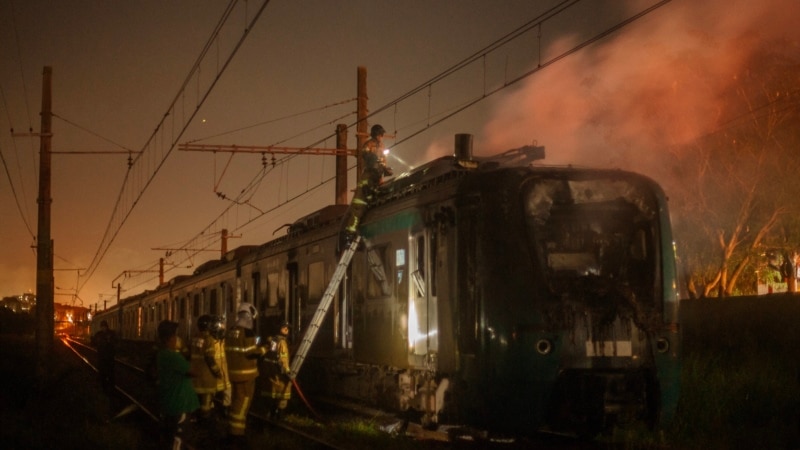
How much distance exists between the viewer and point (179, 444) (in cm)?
897

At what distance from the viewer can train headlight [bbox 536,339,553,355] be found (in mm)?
10012

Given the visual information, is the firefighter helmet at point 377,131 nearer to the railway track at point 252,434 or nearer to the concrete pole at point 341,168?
the railway track at point 252,434

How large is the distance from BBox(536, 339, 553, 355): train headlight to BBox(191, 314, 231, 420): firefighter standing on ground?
335 centimetres

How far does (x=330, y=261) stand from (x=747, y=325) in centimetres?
1035

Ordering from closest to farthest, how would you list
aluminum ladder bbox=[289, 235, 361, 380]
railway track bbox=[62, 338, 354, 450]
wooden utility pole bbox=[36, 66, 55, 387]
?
railway track bbox=[62, 338, 354, 450]
aluminum ladder bbox=[289, 235, 361, 380]
wooden utility pole bbox=[36, 66, 55, 387]

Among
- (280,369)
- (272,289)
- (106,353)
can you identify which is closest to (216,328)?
(280,369)

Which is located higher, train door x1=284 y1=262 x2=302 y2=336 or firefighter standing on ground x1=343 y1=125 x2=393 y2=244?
firefighter standing on ground x1=343 y1=125 x2=393 y2=244

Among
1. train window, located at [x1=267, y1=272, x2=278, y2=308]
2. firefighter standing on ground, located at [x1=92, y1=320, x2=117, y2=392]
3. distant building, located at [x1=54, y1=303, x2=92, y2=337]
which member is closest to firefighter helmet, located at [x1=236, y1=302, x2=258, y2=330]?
train window, located at [x1=267, y1=272, x2=278, y2=308]

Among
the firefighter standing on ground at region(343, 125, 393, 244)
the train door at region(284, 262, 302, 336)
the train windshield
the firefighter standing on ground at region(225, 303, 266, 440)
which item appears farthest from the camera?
the train door at region(284, 262, 302, 336)

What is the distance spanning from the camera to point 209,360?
391 inches

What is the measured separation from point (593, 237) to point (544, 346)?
138 cm

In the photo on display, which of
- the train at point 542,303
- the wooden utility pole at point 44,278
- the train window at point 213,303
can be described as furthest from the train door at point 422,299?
the train window at point 213,303

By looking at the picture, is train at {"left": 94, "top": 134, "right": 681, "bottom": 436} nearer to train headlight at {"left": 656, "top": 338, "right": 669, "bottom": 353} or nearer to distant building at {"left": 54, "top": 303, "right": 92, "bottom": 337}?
train headlight at {"left": 656, "top": 338, "right": 669, "bottom": 353}

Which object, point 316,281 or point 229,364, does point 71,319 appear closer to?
point 316,281
